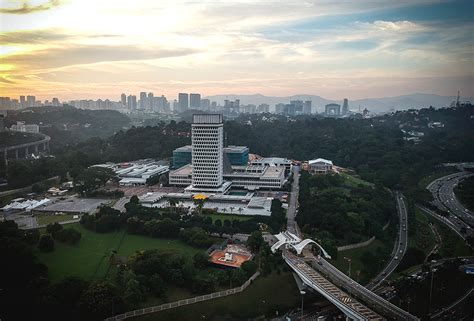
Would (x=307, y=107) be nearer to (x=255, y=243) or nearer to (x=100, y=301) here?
(x=255, y=243)

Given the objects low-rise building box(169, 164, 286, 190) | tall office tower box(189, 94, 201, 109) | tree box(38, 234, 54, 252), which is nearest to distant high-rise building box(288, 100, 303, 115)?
tall office tower box(189, 94, 201, 109)

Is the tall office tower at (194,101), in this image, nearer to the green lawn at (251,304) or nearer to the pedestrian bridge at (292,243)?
the pedestrian bridge at (292,243)

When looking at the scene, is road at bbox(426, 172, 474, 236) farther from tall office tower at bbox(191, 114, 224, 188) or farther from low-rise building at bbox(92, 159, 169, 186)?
low-rise building at bbox(92, 159, 169, 186)

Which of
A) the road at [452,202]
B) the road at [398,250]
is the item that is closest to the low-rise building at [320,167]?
the road at [452,202]

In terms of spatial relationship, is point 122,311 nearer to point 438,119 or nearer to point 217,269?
point 217,269

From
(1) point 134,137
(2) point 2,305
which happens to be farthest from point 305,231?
(1) point 134,137

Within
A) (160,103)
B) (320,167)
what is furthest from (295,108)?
(320,167)
